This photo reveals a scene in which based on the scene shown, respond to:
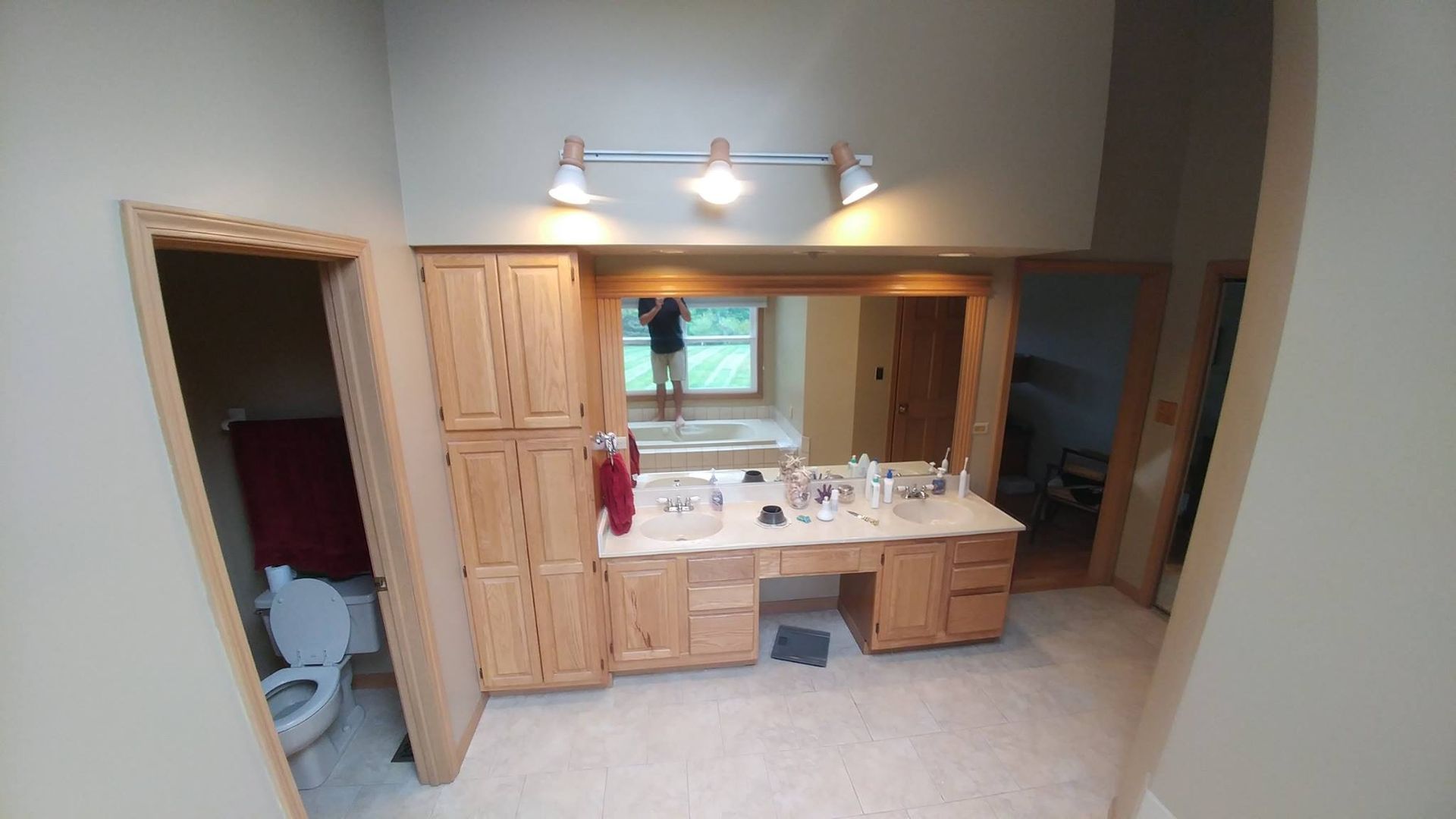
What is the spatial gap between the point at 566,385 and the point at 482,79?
47.6 inches

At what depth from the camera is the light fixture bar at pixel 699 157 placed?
1854 mm

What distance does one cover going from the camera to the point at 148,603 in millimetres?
885

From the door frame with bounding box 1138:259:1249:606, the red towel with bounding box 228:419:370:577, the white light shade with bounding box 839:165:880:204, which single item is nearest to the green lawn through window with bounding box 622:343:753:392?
the white light shade with bounding box 839:165:880:204

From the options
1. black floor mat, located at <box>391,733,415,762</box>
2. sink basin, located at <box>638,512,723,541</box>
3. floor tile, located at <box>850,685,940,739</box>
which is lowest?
black floor mat, located at <box>391,733,415,762</box>

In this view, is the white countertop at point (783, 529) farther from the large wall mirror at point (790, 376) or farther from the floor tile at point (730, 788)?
the floor tile at point (730, 788)

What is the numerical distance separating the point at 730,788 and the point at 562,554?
1.25 metres

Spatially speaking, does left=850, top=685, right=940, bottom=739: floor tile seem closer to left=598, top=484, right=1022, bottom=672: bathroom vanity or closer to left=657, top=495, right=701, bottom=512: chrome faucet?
left=598, top=484, right=1022, bottom=672: bathroom vanity

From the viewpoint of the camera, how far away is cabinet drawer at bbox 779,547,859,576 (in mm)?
2453

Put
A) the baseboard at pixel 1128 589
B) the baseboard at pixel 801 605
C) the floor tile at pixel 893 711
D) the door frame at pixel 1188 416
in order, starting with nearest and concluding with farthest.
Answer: the floor tile at pixel 893 711 < the door frame at pixel 1188 416 < the baseboard at pixel 801 605 < the baseboard at pixel 1128 589

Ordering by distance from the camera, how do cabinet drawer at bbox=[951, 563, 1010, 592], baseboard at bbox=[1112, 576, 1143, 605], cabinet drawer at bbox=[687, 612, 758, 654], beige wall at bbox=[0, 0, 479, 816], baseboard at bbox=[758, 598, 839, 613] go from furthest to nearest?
1. baseboard at bbox=[1112, 576, 1143, 605]
2. baseboard at bbox=[758, 598, 839, 613]
3. cabinet drawer at bbox=[951, 563, 1010, 592]
4. cabinet drawer at bbox=[687, 612, 758, 654]
5. beige wall at bbox=[0, 0, 479, 816]

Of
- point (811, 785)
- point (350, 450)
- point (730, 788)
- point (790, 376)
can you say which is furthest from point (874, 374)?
point (350, 450)

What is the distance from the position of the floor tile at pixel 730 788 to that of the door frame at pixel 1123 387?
2148 millimetres

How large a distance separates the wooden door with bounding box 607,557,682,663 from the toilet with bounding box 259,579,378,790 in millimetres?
1194

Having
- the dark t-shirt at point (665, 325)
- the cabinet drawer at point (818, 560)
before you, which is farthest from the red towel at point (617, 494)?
the cabinet drawer at point (818, 560)
